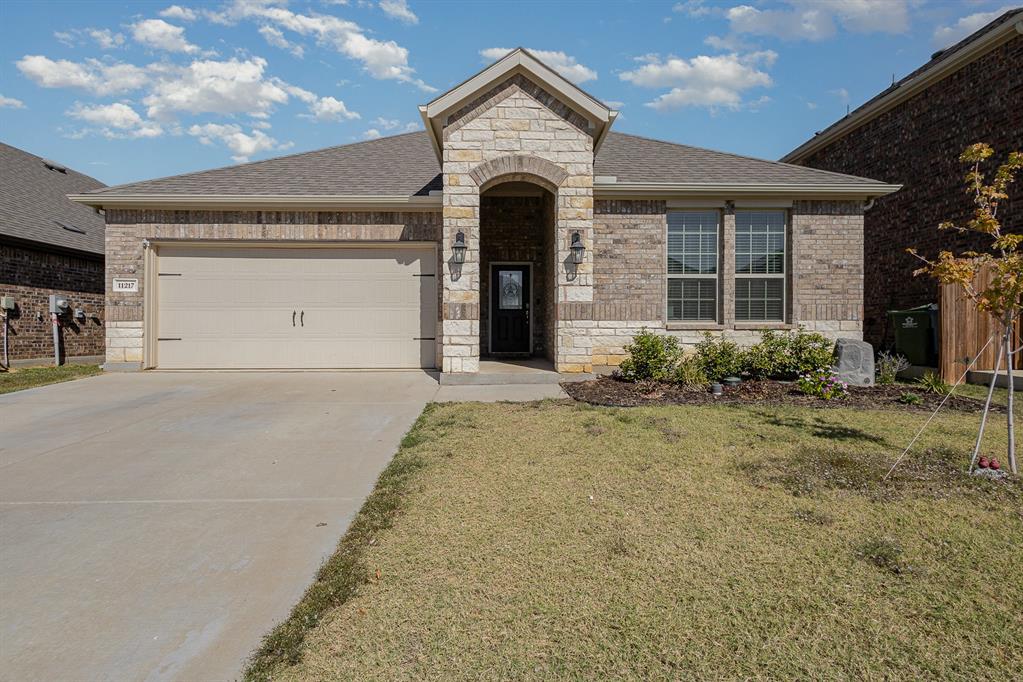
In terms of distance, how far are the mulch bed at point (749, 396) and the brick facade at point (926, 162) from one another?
14.7 feet

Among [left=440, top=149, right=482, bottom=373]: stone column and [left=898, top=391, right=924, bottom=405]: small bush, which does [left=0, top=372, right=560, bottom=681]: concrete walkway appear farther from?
[left=898, top=391, right=924, bottom=405]: small bush

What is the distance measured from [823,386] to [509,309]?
6.88 m

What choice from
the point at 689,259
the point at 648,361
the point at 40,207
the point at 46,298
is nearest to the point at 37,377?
the point at 46,298

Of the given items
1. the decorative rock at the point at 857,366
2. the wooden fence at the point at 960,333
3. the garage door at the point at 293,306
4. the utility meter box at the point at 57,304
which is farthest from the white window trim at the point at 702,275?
the utility meter box at the point at 57,304

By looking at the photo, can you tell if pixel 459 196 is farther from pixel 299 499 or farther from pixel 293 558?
pixel 293 558

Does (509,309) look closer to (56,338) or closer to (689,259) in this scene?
(689,259)

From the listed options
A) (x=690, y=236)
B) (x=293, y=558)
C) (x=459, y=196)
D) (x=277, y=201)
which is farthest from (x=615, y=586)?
(x=277, y=201)

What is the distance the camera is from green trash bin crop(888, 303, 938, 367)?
10.4m

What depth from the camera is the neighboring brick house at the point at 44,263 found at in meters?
12.5

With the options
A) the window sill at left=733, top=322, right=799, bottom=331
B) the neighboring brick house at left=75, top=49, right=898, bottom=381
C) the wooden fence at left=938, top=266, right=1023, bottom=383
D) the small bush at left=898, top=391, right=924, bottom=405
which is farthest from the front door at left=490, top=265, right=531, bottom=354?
the wooden fence at left=938, top=266, right=1023, bottom=383

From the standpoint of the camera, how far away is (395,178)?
11172 millimetres

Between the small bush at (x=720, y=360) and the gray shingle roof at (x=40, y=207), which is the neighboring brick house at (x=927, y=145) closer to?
the small bush at (x=720, y=360)

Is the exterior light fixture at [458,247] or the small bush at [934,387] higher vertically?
the exterior light fixture at [458,247]

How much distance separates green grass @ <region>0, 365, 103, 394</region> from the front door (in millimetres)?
7905
